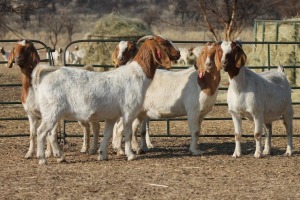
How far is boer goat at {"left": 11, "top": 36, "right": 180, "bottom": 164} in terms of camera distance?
1059cm

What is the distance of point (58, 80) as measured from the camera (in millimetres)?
10695

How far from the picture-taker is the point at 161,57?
11.2 meters

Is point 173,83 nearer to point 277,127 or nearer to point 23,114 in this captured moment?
point 277,127

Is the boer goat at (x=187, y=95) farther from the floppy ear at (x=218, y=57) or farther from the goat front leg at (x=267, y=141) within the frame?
the goat front leg at (x=267, y=141)

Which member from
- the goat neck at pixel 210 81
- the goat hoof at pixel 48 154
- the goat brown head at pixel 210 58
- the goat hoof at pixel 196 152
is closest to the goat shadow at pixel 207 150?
the goat hoof at pixel 196 152

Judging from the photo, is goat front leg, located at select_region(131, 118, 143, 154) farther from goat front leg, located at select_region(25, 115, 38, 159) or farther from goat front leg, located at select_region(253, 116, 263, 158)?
goat front leg, located at select_region(253, 116, 263, 158)

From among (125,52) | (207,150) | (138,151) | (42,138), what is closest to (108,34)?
(207,150)

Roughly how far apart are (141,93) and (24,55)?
1.70 m

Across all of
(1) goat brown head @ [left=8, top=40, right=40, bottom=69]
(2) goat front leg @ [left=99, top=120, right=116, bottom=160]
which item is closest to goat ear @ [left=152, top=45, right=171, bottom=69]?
(2) goat front leg @ [left=99, top=120, right=116, bottom=160]

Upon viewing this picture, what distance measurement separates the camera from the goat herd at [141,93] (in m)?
10.7

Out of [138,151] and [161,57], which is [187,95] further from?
[138,151]

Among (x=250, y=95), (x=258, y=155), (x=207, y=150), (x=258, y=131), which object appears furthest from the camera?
(x=207, y=150)

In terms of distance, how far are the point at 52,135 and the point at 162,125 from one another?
5367mm

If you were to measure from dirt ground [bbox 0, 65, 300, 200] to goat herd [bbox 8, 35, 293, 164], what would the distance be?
0.99 ft
